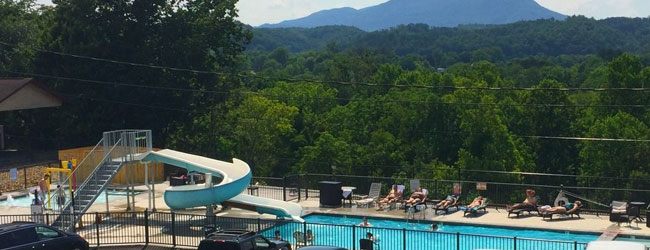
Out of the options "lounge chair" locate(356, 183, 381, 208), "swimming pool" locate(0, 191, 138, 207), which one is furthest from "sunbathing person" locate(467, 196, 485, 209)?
"swimming pool" locate(0, 191, 138, 207)

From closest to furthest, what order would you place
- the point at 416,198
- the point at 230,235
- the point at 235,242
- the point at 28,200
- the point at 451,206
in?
1. the point at 235,242
2. the point at 230,235
3. the point at 451,206
4. the point at 416,198
5. the point at 28,200

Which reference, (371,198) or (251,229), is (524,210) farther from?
(251,229)

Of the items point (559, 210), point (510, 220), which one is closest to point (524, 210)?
point (510, 220)

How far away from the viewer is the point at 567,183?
75.4 m

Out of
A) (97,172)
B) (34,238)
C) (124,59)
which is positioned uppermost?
(124,59)

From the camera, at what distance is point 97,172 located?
30.8 meters

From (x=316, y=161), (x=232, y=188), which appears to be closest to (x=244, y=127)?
(x=316, y=161)

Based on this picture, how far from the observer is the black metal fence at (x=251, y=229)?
26469mm

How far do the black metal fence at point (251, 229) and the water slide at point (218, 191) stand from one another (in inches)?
32.2

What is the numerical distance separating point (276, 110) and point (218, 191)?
5029 centimetres

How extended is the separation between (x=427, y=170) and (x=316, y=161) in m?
11.6

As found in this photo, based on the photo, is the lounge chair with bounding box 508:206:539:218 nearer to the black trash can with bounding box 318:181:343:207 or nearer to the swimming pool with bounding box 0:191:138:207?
the black trash can with bounding box 318:181:343:207

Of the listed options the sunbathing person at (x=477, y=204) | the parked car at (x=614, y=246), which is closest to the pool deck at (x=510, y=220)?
the sunbathing person at (x=477, y=204)

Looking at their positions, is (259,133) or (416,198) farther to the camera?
(259,133)
